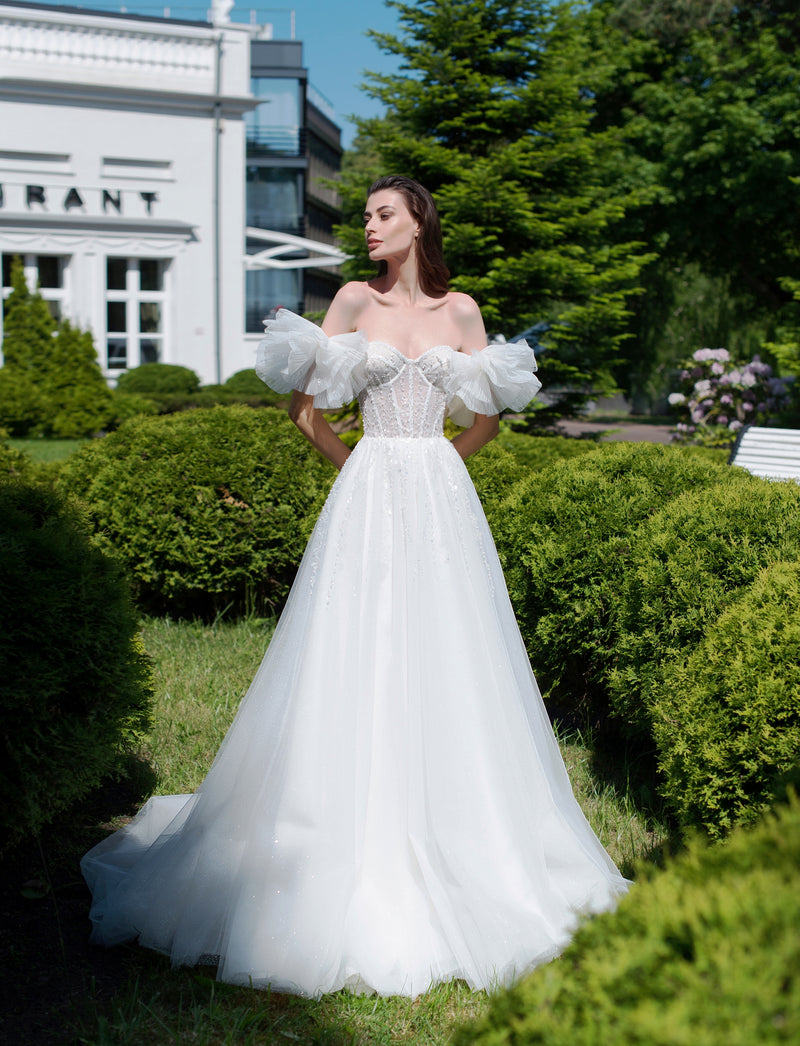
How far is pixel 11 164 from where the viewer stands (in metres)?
21.5

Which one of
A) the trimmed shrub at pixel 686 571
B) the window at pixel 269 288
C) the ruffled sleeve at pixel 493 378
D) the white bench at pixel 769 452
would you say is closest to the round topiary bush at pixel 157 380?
the white bench at pixel 769 452

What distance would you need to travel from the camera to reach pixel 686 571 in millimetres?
3982

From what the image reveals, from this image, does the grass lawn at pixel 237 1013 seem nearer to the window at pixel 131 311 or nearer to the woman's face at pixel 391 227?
the woman's face at pixel 391 227

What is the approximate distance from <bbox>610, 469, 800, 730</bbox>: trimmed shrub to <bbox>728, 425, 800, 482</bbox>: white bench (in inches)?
134

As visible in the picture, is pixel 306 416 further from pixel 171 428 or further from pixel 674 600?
pixel 171 428

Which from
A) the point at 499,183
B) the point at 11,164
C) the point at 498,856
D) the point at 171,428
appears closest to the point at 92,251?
the point at 11,164

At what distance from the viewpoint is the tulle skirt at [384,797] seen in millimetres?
2814

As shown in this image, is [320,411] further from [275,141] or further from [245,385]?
[275,141]

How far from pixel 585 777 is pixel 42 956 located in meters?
2.53

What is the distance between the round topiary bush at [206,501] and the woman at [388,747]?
3.05 meters

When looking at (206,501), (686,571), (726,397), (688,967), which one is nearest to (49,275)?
(726,397)

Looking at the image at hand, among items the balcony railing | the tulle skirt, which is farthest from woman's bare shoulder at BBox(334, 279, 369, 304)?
the balcony railing

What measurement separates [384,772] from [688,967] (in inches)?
78.1

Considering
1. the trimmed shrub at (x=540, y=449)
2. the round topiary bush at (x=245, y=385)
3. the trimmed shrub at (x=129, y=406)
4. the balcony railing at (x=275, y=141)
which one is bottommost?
the trimmed shrub at (x=540, y=449)
